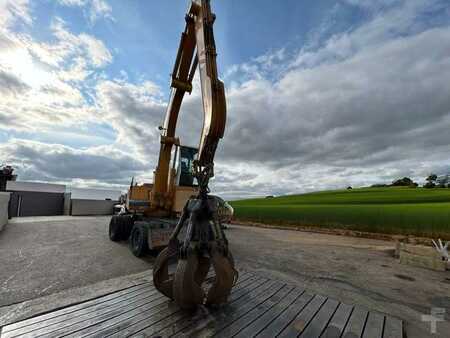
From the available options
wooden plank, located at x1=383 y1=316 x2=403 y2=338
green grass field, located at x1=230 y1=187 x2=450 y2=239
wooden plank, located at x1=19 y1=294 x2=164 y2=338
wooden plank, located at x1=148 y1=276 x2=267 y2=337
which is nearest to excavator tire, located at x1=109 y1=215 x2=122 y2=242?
wooden plank, located at x1=19 y1=294 x2=164 y2=338

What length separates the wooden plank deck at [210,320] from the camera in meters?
2.13

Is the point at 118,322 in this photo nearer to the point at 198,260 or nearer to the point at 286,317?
the point at 198,260

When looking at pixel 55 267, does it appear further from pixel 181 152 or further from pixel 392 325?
pixel 392 325

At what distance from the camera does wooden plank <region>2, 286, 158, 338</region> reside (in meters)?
2.12

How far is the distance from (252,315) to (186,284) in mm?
928

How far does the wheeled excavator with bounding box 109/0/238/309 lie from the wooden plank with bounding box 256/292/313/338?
0.57 meters

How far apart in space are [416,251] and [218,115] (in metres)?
6.54

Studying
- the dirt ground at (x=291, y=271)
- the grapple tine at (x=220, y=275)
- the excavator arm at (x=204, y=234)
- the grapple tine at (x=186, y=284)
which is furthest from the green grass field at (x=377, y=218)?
the grapple tine at (x=186, y=284)

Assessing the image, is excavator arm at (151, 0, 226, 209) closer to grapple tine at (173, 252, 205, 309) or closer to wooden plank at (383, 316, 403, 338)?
grapple tine at (173, 252, 205, 309)

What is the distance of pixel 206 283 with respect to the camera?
3.37 m

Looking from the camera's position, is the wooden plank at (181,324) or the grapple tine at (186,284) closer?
the wooden plank at (181,324)

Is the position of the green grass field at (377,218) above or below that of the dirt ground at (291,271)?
above

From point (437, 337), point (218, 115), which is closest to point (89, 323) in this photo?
point (218, 115)

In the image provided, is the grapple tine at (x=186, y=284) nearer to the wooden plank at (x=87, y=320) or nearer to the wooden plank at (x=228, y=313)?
the wooden plank at (x=228, y=313)
